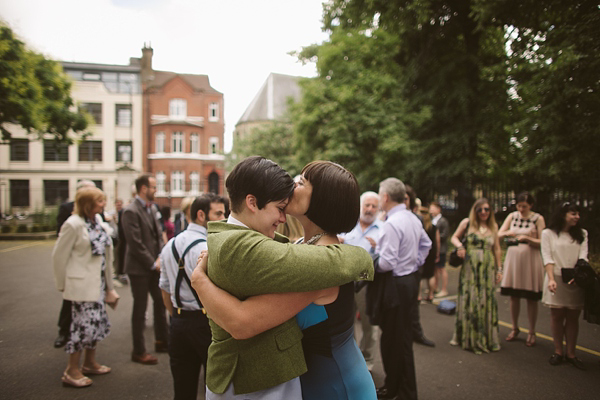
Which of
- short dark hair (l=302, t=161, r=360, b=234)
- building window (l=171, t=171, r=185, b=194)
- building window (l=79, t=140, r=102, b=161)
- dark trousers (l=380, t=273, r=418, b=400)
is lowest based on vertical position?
dark trousers (l=380, t=273, r=418, b=400)

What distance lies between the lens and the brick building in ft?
130

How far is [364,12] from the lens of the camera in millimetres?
14125

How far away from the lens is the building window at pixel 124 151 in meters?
38.7

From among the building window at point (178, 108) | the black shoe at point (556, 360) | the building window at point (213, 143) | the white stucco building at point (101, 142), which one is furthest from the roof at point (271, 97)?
the black shoe at point (556, 360)

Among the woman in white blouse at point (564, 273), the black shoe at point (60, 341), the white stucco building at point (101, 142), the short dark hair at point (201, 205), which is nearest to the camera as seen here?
the short dark hair at point (201, 205)

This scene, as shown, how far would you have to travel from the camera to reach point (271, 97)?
56.8 m

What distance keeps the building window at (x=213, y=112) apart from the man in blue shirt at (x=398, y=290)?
39489 millimetres

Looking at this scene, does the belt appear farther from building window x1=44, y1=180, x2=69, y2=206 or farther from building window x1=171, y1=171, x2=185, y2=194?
building window x1=171, y1=171, x2=185, y2=194

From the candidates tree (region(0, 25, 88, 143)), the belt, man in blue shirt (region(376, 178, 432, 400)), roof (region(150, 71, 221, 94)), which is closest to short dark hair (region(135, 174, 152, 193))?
tree (region(0, 25, 88, 143))

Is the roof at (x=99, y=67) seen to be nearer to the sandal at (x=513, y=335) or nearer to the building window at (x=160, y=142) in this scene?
the building window at (x=160, y=142)

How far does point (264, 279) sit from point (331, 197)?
1.69ft

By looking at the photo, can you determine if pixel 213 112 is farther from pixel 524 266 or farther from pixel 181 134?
pixel 524 266

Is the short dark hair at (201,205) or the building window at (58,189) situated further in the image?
the building window at (58,189)

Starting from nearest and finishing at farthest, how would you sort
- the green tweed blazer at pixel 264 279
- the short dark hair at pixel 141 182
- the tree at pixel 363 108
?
the green tweed blazer at pixel 264 279
the short dark hair at pixel 141 182
the tree at pixel 363 108
